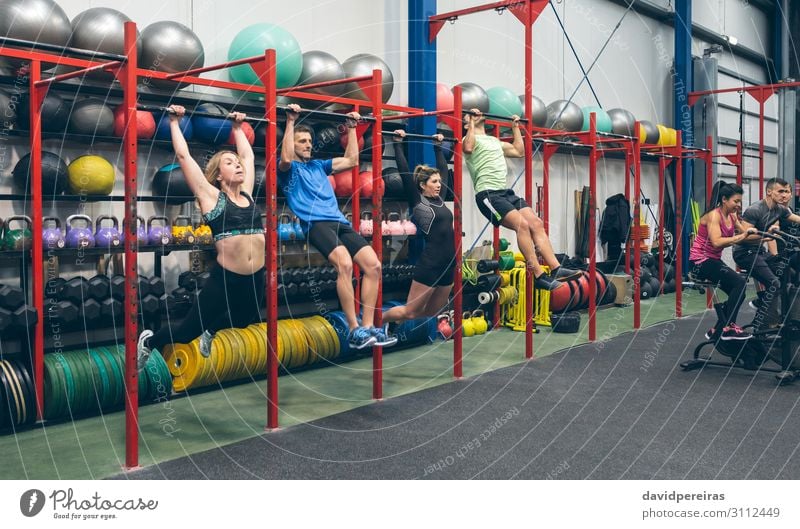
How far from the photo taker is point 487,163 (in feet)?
17.6

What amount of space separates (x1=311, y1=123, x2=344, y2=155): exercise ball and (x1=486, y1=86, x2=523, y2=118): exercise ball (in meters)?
1.69

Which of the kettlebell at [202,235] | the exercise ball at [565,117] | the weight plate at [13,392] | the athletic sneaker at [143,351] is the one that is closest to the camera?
the athletic sneaker at [143,351]

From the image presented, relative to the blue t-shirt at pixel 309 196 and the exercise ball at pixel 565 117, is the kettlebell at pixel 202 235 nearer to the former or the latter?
the blue t-shirt at pixel 309 196

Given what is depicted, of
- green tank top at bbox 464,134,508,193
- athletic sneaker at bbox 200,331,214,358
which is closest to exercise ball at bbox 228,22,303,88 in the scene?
green tank top at bbox 464,134,508,193

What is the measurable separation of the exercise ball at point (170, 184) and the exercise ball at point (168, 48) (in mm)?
604

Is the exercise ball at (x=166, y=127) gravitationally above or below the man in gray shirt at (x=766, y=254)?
above

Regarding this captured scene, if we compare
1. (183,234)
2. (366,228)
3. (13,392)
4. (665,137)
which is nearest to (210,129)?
(183,234)

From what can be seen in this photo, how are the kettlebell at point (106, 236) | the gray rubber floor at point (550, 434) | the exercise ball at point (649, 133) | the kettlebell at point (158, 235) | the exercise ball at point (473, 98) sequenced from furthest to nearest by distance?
the exercise ball at point (649, 133) → the exercise ball at point (473, 98) → the kettlebell at point (158, 235) → the kettlebell at point (106, 236) → the gray rubber floor at point (550, 434)

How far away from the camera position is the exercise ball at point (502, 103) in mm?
6871

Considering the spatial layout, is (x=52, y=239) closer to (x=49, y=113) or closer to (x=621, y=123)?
(x=49, y=113)

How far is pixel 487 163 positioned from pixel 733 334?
1964 millimetres
